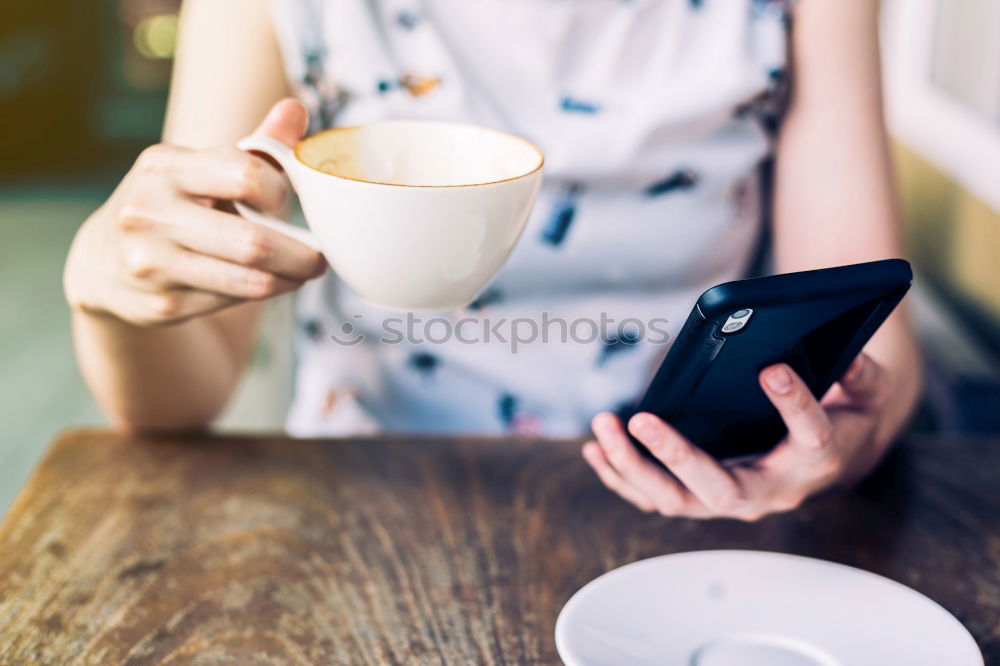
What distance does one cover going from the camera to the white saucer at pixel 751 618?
491 mm

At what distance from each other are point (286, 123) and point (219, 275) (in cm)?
9

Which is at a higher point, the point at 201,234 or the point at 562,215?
the point at 201,234

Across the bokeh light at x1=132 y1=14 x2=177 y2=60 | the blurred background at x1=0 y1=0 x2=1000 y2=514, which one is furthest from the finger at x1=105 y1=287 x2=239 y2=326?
the bokeh light at x1=132 y1=14 x2=177 y2=60

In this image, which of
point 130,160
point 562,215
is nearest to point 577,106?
point 562,215

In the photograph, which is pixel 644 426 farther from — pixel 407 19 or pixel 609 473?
pixel 407 19

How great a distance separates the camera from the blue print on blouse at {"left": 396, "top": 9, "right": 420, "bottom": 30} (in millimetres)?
887

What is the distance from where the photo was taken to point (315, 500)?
2.19 feet

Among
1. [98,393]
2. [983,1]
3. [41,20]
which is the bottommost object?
[41,20]

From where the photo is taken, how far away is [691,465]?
1.79 feet

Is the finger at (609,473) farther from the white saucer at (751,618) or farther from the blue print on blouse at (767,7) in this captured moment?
the blue print on blouse at (767,7)

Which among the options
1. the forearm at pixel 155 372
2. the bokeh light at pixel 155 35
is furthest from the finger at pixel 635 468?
the bokeh light at pixel 155 35

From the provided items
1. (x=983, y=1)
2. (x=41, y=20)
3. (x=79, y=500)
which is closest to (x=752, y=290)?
(x=79, y=500)

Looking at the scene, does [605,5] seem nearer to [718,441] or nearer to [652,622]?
[718,441]

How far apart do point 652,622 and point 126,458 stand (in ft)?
1.40
